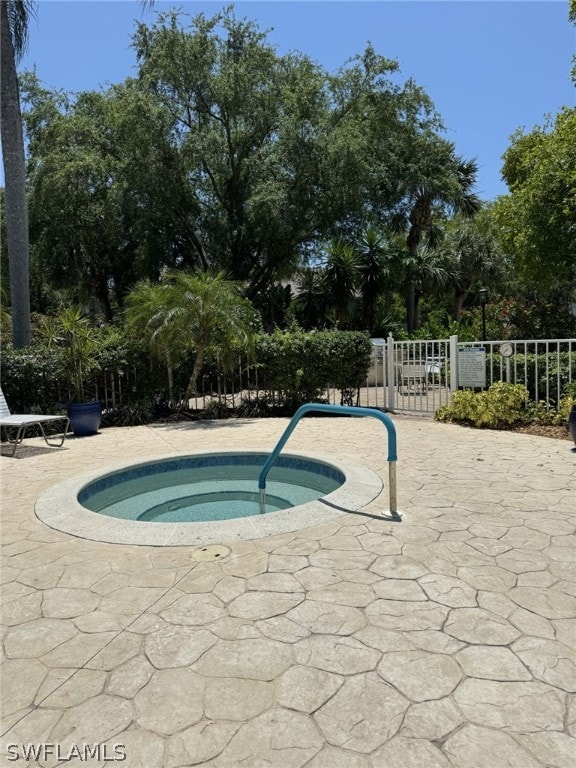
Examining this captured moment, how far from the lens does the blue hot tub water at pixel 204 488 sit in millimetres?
5793

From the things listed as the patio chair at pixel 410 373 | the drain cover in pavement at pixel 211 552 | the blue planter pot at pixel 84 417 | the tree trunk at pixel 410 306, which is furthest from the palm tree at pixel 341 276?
the drain cover in pavement at pixel 211 552

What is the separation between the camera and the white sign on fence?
991 cm

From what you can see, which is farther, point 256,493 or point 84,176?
point 84,176

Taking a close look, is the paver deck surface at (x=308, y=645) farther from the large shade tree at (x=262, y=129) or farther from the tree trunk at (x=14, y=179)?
the large shade tree at (x=262, y=129)

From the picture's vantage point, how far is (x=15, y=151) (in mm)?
11180

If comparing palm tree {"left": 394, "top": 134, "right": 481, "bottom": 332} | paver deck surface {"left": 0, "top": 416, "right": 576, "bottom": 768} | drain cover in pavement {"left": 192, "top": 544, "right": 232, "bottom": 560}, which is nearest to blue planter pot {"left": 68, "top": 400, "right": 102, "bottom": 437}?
paver deck surface {"left": 0, "top": 416, "right": 576, "bottom": 768}

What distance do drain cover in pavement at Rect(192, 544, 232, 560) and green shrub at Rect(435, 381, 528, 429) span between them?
6708 millimetres

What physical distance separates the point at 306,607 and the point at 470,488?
9.88ft

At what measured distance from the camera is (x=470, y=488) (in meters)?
5.33

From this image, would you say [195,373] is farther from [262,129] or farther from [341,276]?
[262,129]

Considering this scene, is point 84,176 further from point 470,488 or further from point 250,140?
point 470,488

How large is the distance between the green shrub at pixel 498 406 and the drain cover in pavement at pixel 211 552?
6708mm

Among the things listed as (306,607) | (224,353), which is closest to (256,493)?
(306,607)

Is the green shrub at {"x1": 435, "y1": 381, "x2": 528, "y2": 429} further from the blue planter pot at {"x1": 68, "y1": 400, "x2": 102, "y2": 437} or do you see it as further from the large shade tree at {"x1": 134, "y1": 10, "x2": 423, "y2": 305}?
the large shade tree at {"x1": 134, "y1": 10, "x2": 423, "y2": 305}
